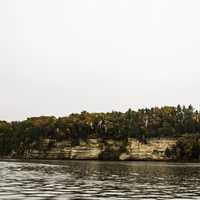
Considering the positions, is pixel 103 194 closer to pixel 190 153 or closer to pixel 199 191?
pixel 199 191

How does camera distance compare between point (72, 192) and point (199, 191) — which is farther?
point (199, 191)

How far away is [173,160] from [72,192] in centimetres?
16713

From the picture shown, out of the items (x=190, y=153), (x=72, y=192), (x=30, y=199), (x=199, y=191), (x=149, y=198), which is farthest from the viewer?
(x=190, y=153)

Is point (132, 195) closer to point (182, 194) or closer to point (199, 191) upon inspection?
point (182, 194)

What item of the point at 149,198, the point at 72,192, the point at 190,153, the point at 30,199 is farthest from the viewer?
the point at 190,153

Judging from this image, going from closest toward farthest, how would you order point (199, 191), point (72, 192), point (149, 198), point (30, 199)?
point (30, 199) → point (149, 198) → point (72, 192) → point (199, 191)

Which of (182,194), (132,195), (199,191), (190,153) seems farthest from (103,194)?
(190,153)

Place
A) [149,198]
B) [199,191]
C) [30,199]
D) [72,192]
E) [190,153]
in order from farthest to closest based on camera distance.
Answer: [190,153] → [199,191] → [72,192] → [149,198] → [30,199]

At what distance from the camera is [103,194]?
36.2m

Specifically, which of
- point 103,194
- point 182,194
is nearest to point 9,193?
point 103,194

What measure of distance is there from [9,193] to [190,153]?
168 meters

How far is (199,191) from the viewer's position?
134 ft

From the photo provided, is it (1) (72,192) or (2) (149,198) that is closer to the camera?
(2) (149,198)

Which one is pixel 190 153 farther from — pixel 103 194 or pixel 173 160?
pixel 103 194
